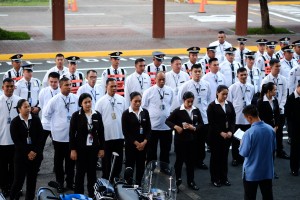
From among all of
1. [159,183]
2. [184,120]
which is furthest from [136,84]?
[159,183]

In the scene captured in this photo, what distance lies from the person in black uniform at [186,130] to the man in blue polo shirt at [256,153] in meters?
2.35

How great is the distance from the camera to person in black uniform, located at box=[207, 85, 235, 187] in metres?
16.1

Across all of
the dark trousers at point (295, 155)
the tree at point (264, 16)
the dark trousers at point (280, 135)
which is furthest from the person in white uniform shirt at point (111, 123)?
the tree at point (264, 16)

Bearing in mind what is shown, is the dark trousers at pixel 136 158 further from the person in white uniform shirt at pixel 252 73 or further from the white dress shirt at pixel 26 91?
the person in white uniform shirt at pixel 252 73

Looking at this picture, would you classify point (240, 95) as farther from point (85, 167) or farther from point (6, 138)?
point (6, 138)

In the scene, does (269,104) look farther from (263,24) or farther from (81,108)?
(263,24)

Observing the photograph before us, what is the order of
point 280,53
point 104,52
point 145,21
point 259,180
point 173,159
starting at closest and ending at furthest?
point 259,180 < point 173,159 < point 280,53 < point 104,52 < point 145,21

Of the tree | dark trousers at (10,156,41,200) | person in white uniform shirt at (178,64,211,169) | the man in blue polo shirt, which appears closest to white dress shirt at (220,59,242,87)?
person in white uniform shirt at (178,64,211,169)

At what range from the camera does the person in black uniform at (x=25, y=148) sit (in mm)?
14344

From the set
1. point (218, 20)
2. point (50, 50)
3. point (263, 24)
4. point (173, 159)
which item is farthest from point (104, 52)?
point (173, 159)

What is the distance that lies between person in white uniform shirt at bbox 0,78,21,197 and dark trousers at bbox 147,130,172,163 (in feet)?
10.0

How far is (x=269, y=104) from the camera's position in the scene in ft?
54.9

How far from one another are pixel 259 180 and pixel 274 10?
118 feet

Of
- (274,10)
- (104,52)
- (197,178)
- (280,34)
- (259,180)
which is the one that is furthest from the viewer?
(274,10)
